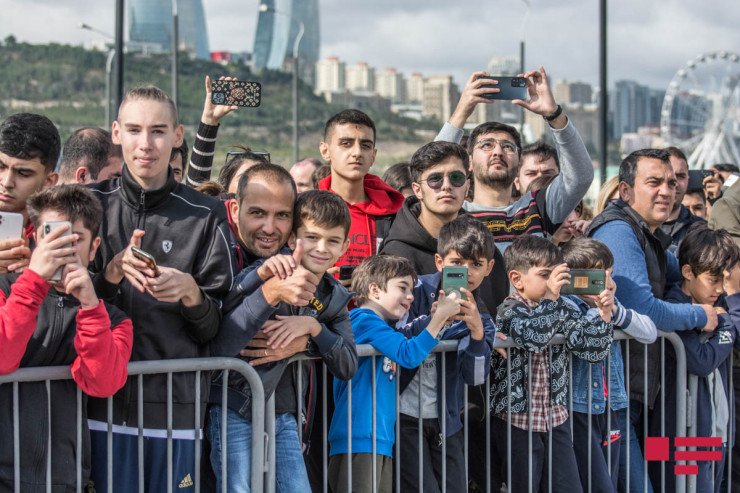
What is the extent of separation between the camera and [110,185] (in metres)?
3.26

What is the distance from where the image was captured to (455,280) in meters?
3.64

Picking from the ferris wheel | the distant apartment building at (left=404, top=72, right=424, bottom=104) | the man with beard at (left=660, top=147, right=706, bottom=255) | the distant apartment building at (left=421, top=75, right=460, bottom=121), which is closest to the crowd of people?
the man with beard at (left=660, top=147, right=706, bottom=255)

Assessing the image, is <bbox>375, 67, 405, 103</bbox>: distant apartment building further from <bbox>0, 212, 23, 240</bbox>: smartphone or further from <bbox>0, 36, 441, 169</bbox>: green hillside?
<bbox>0, 212, 23, 240</bbox>: smartphone

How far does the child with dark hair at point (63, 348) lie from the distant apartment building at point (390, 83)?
167669mm

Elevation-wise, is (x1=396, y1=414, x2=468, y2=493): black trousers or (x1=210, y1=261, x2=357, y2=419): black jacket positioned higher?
(x1=210, y1=261, x2=357, y2=419): black jacket

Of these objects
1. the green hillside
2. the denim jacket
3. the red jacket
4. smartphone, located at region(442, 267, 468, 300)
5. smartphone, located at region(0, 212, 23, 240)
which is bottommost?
the denim jacket

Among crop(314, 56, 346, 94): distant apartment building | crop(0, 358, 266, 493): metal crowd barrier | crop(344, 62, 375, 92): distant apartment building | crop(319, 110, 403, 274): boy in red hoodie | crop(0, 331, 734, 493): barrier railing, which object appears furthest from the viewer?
crop(344, 62, 375, 92): distant apartment building

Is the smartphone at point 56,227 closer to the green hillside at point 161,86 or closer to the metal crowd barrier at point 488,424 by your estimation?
the metal crowd barrier at point 488,424

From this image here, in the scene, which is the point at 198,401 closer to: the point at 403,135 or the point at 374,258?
the point at 374,258

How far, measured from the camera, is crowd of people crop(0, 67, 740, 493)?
293 cm

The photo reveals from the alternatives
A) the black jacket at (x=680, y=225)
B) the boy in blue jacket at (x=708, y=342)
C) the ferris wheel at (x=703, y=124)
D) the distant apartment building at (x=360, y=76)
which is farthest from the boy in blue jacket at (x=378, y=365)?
the distant apartment building at (x=360, y=76)

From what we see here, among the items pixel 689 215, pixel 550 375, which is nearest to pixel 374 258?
pixel 550 375

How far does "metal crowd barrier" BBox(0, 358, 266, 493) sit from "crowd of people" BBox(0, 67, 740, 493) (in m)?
0.03

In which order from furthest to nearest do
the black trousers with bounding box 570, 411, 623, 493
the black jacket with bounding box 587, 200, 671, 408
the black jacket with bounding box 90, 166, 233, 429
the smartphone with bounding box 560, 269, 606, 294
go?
the black jacket with bounding box 587, 200, 671, 408 < the black trousers with bounding box 570, 411, 623, 493 < the smartphone with bounding box 560, 269, 606, 294 < the black jacket with bounding box 90, 166, 233, 429
